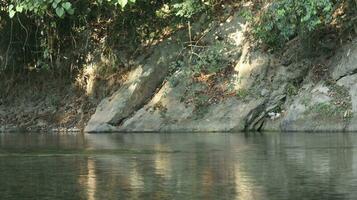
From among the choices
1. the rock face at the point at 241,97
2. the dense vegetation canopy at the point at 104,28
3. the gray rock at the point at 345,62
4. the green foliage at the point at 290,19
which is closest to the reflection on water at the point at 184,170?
the rock face at the point at 241,97

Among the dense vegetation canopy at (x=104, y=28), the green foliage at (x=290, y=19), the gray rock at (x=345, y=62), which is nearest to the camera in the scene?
the green foliage at (x=290, y=19)

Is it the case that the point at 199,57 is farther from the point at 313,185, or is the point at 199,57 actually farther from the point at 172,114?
the point at 313,185

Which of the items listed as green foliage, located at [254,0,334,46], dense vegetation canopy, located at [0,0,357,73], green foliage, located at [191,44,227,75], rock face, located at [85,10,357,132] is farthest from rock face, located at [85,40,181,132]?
green foliage, located at [254,0,334,46]

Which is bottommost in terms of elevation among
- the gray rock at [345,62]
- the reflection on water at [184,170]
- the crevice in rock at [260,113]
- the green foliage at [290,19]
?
the reflection on water at [184,170]

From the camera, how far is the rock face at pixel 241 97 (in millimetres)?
19422

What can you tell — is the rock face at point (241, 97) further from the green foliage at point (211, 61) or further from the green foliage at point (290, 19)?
the green foliage at point (290, 19)

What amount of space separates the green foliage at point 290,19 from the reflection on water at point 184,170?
5.23m

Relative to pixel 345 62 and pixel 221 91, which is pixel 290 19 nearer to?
pixel 345 62

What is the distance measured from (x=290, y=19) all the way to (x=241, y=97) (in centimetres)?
272

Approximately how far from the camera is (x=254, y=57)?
2214 cm

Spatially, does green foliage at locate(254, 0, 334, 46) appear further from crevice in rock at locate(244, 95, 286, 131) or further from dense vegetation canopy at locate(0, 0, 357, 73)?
crevice in rock at locate(244, 95, 286, 131)

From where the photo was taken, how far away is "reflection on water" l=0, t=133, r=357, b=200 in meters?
7.50

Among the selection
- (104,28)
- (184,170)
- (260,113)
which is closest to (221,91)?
(260,113)

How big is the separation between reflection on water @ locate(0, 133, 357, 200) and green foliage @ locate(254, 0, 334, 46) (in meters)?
5.23
